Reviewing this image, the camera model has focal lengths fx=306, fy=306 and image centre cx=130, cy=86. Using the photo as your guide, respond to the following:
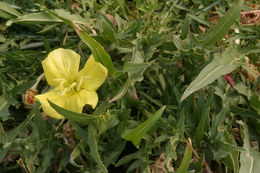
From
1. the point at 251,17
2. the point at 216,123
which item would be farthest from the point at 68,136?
the point at 251,17

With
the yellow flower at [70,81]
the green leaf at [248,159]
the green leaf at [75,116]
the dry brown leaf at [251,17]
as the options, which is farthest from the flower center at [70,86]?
the dry brown leaf at [251,17]

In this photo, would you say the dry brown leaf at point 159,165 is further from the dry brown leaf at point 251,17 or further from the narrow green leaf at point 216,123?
the dry brown leaf at point 251,17

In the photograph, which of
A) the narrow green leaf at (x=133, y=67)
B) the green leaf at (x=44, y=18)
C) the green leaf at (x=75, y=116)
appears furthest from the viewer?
the green leaf at (x=44, y=18)

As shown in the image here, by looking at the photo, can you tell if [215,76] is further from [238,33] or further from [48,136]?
[48,136]

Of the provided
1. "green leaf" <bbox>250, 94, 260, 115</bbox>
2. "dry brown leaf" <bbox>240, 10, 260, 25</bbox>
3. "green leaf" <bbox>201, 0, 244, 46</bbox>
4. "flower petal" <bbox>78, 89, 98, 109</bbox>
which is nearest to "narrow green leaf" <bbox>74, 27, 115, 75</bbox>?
"flower petal" <bbox>78, 89, 98, 109</bbox>

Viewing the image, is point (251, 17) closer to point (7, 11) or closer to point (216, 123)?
point (216, 123)

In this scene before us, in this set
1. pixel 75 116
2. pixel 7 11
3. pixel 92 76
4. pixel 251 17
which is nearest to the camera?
pixel 75 116
